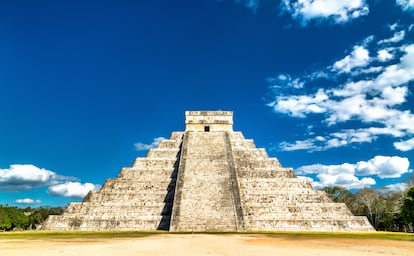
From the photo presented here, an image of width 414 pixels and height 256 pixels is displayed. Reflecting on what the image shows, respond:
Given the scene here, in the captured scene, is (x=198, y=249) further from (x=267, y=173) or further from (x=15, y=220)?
(x=15, y=220)

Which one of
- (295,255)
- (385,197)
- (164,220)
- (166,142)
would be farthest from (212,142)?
(385,197)

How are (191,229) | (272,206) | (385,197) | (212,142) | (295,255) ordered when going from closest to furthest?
(295,255) < (191,229) < (272,206) < (212,142) < (385,197)

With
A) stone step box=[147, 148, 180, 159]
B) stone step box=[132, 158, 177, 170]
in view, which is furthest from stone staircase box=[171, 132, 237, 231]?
stone step box=[132, 158, 177, 170]

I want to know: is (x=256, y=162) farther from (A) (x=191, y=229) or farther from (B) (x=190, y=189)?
(A) (x=191, y=229)

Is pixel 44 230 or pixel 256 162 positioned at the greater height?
pixel 256 162

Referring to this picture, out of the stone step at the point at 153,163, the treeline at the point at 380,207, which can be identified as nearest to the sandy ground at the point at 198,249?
the stone step at the point at 153,163

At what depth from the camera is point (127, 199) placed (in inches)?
742

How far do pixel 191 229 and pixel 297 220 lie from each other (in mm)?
5443

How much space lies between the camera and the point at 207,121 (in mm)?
28844

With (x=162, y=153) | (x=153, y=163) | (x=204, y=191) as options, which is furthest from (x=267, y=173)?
(x=162, y=153)

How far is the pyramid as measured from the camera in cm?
1659

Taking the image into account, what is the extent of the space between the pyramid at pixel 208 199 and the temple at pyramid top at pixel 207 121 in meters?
5.16

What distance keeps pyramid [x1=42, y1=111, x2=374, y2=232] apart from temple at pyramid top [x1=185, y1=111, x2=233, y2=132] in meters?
5.16

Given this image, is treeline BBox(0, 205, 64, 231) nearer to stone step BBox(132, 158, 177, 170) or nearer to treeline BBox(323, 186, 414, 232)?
stone step BBox(132, 158, 177, 170)
